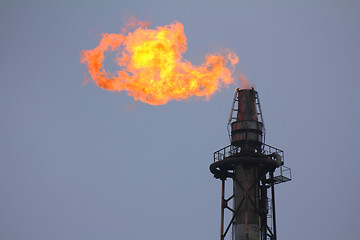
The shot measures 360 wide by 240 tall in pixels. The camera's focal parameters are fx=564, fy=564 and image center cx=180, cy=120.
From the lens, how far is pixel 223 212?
4994 centimetres

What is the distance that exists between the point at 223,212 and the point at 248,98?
11.2 m

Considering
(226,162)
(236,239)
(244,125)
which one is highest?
(244,125)

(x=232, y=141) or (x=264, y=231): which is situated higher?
(x=232, y=141)

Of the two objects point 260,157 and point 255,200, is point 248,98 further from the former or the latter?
point 255,200

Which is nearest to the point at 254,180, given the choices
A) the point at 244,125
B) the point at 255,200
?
the point at 255,200

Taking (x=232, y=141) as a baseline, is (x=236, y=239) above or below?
below

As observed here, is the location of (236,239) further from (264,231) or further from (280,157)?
(280,157)

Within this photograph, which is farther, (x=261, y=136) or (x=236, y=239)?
(x=261, y=136)

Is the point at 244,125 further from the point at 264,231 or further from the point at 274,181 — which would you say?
the point at 264,231

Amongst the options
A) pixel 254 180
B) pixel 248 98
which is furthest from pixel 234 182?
pixel 248 98

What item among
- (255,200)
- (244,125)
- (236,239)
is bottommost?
(236,239)

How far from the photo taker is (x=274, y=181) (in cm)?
5131

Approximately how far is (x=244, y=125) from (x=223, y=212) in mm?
8123

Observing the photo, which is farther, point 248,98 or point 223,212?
point 248,98
